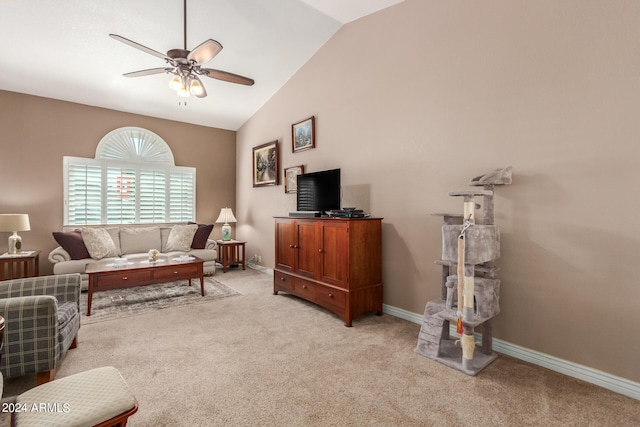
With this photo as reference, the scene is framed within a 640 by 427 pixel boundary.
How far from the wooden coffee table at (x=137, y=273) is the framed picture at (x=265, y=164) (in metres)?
1.99

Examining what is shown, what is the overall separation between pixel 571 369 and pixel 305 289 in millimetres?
2566

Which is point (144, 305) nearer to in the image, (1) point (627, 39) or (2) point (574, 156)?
(2) point (574, 156)

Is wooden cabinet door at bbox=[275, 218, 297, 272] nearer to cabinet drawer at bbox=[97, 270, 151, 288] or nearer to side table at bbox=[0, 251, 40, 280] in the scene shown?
cabinet drawer at bbox=[97, 270, 151, 288]

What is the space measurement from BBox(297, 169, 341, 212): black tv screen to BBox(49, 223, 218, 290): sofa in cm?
231

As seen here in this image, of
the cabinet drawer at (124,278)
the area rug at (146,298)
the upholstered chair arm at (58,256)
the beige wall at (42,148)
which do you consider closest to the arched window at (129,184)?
the beige wall at (42,148)

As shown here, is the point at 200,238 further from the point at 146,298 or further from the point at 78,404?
the point at 78,404

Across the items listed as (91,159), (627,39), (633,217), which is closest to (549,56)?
(627,39)

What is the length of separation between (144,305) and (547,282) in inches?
169

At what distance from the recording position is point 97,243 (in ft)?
Result: 15.1

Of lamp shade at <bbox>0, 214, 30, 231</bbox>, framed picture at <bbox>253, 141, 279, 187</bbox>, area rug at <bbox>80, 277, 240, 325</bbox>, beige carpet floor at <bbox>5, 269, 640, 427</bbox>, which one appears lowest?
beige carpet floor at <bbox>5, 269, 640, 427</bbox>

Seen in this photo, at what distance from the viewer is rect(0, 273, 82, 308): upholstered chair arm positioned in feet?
7.79

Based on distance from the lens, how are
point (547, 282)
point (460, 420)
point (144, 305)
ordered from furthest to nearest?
point (144, 305), point (547, 282), point (460, 420)

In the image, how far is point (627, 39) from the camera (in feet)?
6.64

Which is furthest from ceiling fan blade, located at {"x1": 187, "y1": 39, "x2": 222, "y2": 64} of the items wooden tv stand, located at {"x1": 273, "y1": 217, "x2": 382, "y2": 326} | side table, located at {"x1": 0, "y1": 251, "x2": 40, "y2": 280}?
side table, located at {"x1": 0, "y1": 251, "x2": 40, "y2": 280}
